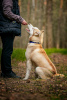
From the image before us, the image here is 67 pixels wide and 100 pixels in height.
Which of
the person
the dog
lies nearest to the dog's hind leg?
the dog

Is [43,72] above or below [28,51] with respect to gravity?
below

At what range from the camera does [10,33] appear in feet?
13.7

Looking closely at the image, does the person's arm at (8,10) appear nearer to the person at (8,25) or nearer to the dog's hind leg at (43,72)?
the person at (8,25)

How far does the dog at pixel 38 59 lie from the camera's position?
4.16 metres

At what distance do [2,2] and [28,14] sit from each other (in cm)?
1472

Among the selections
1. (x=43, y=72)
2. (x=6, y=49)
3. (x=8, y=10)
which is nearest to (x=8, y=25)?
(x=8, y=10)

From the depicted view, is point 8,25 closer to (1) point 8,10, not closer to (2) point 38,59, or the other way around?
(1) point 8,10

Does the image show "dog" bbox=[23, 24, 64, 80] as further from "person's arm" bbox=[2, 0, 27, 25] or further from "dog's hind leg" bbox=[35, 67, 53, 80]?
"person's arm" bbox=[2, 0, 27, 25]

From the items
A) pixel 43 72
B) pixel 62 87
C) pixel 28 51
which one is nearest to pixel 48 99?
pixel 62 87

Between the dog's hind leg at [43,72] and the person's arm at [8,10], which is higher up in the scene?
the person's arm at [8,10]

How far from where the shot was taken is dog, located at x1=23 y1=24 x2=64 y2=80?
4160 millimetres

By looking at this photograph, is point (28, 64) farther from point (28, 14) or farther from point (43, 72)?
point (28, 14)

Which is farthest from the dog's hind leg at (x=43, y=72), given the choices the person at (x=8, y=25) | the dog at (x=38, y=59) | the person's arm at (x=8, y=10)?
the person's arm at (x=8, y=10)

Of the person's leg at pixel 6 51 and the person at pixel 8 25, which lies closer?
the person at pixel 8 25
